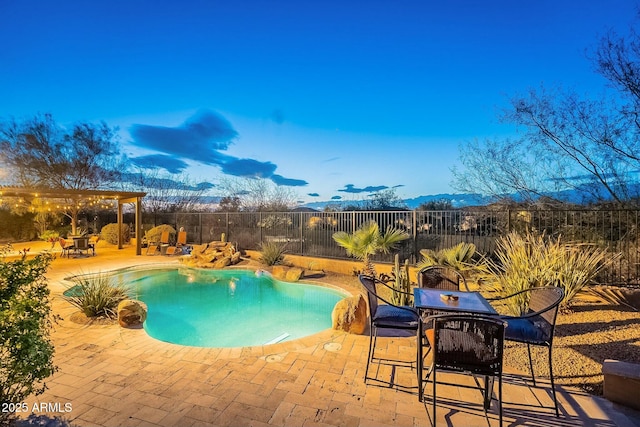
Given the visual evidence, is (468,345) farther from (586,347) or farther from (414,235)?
A: (414,235)

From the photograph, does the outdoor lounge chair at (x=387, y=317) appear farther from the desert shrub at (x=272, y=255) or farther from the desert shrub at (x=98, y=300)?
the desert shrub at (x=272, y=255)

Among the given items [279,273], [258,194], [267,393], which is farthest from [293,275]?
[258,194]

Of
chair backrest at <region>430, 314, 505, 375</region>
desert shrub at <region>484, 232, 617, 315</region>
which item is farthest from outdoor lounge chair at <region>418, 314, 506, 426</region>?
desert shrub at <region>484, 232, 617, 315</region>

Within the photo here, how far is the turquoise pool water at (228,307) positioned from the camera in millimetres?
4992

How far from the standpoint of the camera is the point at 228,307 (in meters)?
6.41

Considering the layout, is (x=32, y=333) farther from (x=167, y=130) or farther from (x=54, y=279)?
(x=167, y=130)

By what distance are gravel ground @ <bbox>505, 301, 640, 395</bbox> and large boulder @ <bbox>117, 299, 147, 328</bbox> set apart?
16.1 feet

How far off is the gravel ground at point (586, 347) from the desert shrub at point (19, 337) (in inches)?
157

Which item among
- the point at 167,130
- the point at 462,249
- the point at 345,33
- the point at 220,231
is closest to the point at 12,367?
the point at 462,249

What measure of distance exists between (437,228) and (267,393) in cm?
648

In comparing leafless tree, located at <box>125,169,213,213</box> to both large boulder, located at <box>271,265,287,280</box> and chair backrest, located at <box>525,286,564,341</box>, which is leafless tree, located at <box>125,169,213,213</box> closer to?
large boulder, located at <box>271,265,287,280</box>

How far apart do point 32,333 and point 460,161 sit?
9340mm

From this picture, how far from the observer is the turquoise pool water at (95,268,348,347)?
4992 millimetres

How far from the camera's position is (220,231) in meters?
12.9
